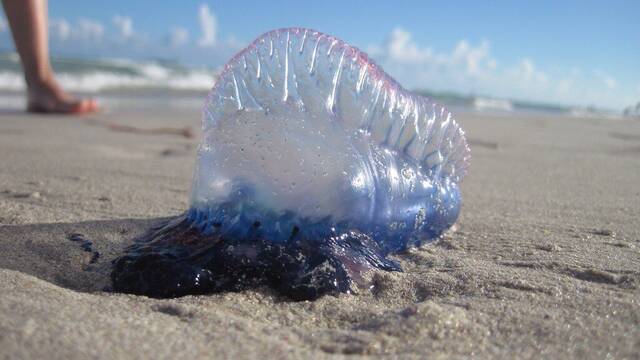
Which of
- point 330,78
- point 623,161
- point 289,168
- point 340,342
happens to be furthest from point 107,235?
point 623,161

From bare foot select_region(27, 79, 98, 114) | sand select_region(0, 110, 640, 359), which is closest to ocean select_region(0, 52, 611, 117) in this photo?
bare foot select_region(27, 79, 98, 114)

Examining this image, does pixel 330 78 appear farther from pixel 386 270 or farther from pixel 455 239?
pixel 455 239

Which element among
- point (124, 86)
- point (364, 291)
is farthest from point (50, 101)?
point (124, 86)

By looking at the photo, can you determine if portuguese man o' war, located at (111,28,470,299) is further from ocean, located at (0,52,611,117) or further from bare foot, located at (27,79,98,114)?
ocean, located at (0,52,611,117)

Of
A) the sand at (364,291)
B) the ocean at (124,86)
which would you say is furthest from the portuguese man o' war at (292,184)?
the ocean at (124,86)

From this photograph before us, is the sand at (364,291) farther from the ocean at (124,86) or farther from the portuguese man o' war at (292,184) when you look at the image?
the ocean at (124,86)

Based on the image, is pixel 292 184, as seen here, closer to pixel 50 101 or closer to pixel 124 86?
pixel 50 101
